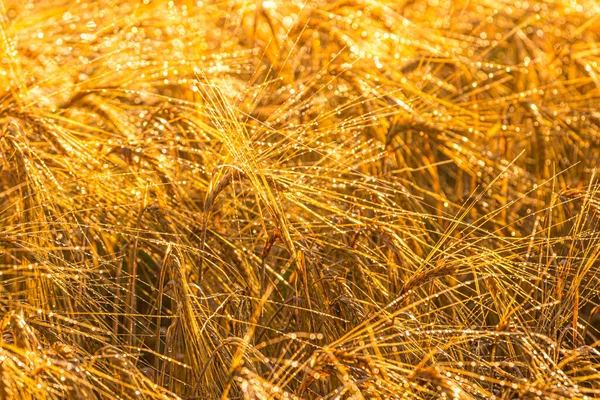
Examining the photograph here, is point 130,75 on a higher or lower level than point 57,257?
higher

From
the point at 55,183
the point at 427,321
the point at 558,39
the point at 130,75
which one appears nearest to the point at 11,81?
the point at 130,75

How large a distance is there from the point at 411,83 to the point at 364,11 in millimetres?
290

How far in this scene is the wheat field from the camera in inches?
46.0

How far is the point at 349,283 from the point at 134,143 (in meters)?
0.46

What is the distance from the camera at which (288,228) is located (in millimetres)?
1359

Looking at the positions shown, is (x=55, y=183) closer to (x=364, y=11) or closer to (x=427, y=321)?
A: (x=427, y=321)

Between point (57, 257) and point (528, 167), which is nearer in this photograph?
point (57, 257)

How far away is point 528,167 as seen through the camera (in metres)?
2.29

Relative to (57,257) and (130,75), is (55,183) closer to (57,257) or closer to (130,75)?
(57,257)

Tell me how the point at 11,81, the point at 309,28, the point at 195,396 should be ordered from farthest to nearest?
the point at 309,28 → the point at 11,81 → the point at 195,396

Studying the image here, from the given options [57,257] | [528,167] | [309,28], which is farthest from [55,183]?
[528,167]

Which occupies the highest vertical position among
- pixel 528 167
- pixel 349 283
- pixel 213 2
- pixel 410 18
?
pixel 213 2

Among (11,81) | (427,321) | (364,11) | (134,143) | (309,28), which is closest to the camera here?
(427,321)

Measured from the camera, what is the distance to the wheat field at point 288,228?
117cm
